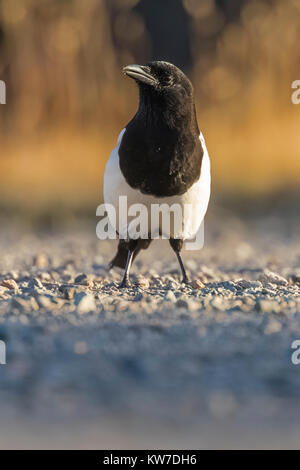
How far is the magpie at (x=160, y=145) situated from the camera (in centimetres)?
445

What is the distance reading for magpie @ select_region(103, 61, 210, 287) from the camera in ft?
14.6

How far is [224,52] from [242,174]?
5.80 ft

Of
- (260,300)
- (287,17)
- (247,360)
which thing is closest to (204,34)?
(287,17)

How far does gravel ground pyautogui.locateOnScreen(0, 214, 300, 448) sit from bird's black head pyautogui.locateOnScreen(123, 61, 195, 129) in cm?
115

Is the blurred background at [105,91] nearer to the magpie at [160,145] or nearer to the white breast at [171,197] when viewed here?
the white breast at [171,197]

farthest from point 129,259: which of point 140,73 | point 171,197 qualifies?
point 140,73

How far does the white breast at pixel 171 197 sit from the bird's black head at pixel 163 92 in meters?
0.38

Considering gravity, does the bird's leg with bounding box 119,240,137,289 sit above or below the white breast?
below

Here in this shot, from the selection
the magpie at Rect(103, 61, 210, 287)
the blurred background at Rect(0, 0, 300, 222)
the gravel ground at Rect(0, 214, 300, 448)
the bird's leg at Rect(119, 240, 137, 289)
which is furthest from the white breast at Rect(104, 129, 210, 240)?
the blurred background at Rect(0, 0, 300, 222)

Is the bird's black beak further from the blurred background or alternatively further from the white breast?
the blurred background

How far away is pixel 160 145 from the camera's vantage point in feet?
14.6

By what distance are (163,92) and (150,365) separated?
2.11 m

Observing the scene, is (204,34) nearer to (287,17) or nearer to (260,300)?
(287,17)

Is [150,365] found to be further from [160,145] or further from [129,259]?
[129,259]
